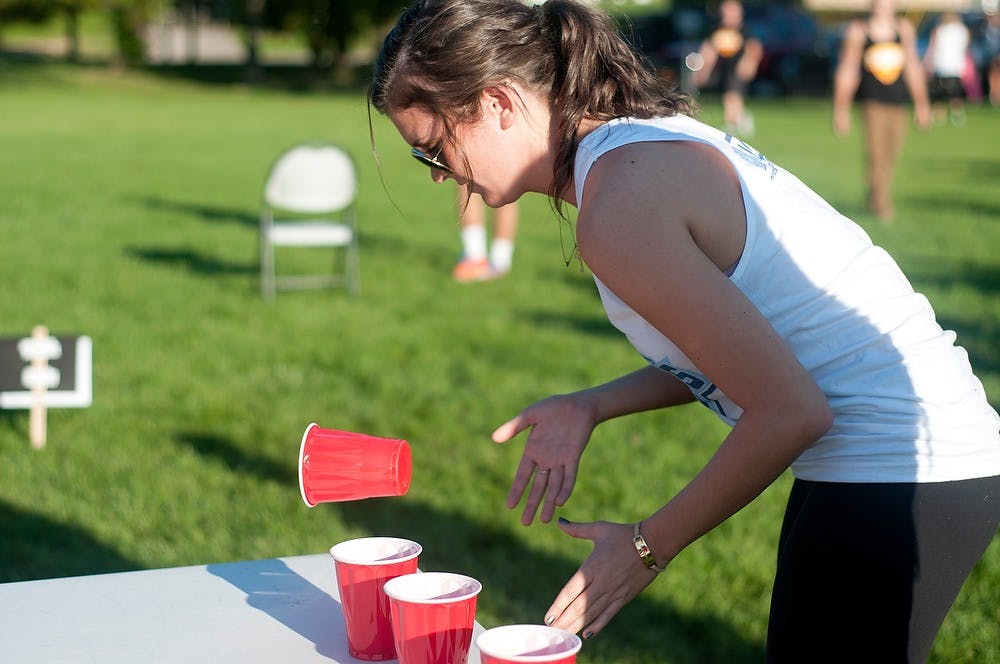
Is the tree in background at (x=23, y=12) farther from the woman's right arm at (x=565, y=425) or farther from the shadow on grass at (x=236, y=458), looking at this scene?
the woman's right arm at (x=565, y=425)

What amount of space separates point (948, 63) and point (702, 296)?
22752 millimetres

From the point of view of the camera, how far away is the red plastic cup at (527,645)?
52.4 inches

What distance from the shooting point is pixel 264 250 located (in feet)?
25.1

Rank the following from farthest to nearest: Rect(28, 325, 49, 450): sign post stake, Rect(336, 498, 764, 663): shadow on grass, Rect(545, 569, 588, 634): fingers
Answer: Rect(28, 325, 49, 450): sign post stake → Rect(336, 498, 764, 663): shadow on grass → Rect(545, 569, 588, 634): fingers

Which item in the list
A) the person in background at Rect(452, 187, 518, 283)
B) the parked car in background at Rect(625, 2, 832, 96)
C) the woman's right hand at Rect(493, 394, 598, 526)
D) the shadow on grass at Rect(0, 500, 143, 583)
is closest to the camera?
the woman's right hand at Rect(493, 394, 598, 526)

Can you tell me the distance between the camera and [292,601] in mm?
1826

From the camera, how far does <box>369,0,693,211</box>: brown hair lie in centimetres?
169

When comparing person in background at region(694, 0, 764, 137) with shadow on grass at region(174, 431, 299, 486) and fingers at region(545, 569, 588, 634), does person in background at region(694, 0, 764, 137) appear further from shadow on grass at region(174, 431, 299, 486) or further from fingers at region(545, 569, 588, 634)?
fingers at region(545, 569, 588, 634)

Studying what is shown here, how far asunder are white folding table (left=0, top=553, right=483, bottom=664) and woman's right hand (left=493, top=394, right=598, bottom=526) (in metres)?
0.32

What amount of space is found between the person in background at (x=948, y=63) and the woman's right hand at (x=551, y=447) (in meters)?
21.4

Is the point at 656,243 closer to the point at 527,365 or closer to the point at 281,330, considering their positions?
the point at 527,365

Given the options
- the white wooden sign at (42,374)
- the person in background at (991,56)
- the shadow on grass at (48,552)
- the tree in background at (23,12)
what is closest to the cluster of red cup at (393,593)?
the shadow on grass at (48,552)

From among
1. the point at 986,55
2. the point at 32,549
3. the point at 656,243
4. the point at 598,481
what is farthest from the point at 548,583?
the point at 986,55

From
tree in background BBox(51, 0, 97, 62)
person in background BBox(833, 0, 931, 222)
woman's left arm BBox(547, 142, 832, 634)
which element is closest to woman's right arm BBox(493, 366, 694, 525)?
woman's left arm BBox(547, 142, 832, 634)
